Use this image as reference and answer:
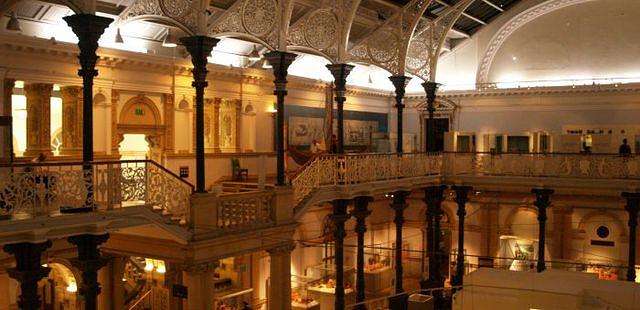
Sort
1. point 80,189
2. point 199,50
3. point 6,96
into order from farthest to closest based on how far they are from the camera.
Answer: point 6,96 < point 199,50 < point 80,189

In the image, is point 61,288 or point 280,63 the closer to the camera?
point 280,63

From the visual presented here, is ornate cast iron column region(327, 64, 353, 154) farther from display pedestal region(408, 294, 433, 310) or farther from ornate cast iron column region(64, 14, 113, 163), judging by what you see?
ornate cast iron column region(64, 14, 113, 163)

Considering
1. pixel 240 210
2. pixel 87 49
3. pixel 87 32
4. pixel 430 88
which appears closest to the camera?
pixel 87 32

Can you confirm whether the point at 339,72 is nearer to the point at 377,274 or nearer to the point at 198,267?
the point at 198,267

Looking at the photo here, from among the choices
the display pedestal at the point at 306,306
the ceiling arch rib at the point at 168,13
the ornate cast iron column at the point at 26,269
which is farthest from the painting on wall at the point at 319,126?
the ornate cast iron column at the point at 26,269

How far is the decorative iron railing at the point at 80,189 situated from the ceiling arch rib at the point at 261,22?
11.6 ft

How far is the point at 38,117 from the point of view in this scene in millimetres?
13844

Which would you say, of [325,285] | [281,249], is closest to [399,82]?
[325,285]

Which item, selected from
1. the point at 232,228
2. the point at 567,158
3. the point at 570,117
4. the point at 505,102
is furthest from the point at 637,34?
the point at 232,228

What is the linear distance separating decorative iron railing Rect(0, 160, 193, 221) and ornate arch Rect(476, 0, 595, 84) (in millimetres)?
16757

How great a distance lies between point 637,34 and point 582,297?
1528 centimetres

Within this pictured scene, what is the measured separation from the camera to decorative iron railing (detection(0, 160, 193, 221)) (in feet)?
29.1

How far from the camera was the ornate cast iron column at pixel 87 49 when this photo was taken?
983cm

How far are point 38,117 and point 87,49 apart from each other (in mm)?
4706
